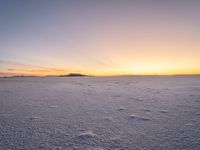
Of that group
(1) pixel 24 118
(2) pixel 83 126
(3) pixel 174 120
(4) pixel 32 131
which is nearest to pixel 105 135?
(2) pixel 83 126

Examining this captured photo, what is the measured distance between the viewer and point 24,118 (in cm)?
233

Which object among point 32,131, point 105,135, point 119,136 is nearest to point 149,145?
point 119,136

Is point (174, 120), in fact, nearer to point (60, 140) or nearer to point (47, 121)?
point (60, 140)

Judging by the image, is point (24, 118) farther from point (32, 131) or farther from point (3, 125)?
point (32, 131)

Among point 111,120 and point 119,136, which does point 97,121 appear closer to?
point 111,120

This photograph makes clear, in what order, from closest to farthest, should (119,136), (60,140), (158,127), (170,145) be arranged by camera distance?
(170,145) < (60,140) < (119,136) < (158,127)

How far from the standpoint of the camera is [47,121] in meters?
2.19

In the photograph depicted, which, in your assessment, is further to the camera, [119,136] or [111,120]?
[111,120]

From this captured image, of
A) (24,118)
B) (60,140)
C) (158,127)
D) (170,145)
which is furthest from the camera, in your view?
(24,118)

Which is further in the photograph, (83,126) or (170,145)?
(83,126)

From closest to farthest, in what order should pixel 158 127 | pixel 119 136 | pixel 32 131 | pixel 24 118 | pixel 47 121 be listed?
pixel 119 136, pixel 32 131, pixel 158 127, pixel 47 121, pixel 24 118

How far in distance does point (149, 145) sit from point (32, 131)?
1499 mm

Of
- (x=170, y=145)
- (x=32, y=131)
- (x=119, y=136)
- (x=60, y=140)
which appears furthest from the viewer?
(x=32, y=131)

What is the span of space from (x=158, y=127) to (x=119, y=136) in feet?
2.19
